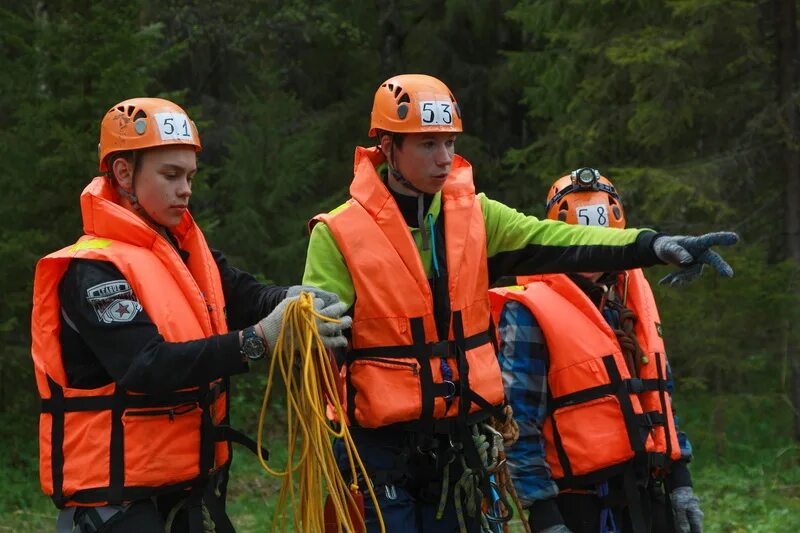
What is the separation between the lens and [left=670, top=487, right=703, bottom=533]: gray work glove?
514 centimetres

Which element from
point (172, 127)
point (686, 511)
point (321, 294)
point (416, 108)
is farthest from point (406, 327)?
point (686, 511)

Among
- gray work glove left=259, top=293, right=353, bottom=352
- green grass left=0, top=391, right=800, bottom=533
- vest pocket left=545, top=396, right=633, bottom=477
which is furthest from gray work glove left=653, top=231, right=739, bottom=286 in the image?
green grass left=0, top=391, right=800, bottom=533

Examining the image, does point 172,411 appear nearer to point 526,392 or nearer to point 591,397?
point 526,392

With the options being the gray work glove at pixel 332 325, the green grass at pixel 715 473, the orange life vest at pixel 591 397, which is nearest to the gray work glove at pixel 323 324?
the gray work glove at pixel 332 325

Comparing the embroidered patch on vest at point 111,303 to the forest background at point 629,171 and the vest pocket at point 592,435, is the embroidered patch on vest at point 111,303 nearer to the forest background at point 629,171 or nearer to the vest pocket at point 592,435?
the vest pocket at point 592,435

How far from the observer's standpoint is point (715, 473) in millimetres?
10406

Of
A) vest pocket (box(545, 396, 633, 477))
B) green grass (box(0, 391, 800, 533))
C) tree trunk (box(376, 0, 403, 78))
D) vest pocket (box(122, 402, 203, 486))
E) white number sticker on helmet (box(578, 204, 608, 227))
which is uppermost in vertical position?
tree trunk (box(376, 0, 403, 78))

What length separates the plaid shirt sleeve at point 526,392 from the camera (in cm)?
482

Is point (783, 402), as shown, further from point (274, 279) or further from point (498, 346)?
point (498, 346)

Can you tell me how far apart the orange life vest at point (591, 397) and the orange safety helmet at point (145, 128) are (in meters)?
1.59

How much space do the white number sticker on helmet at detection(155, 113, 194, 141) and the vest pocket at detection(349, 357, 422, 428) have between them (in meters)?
0.98

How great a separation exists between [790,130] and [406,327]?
7872mm

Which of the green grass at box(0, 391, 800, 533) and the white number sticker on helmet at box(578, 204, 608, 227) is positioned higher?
the white number sticker on helmet at box(578, 204, 608, 227)

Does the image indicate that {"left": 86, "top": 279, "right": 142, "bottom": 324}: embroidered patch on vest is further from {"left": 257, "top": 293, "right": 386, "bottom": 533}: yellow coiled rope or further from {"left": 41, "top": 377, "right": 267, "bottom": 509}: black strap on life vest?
{"left": 257, "top": 293, "right": 386, "bottom": 533}: yellow coiled rope
